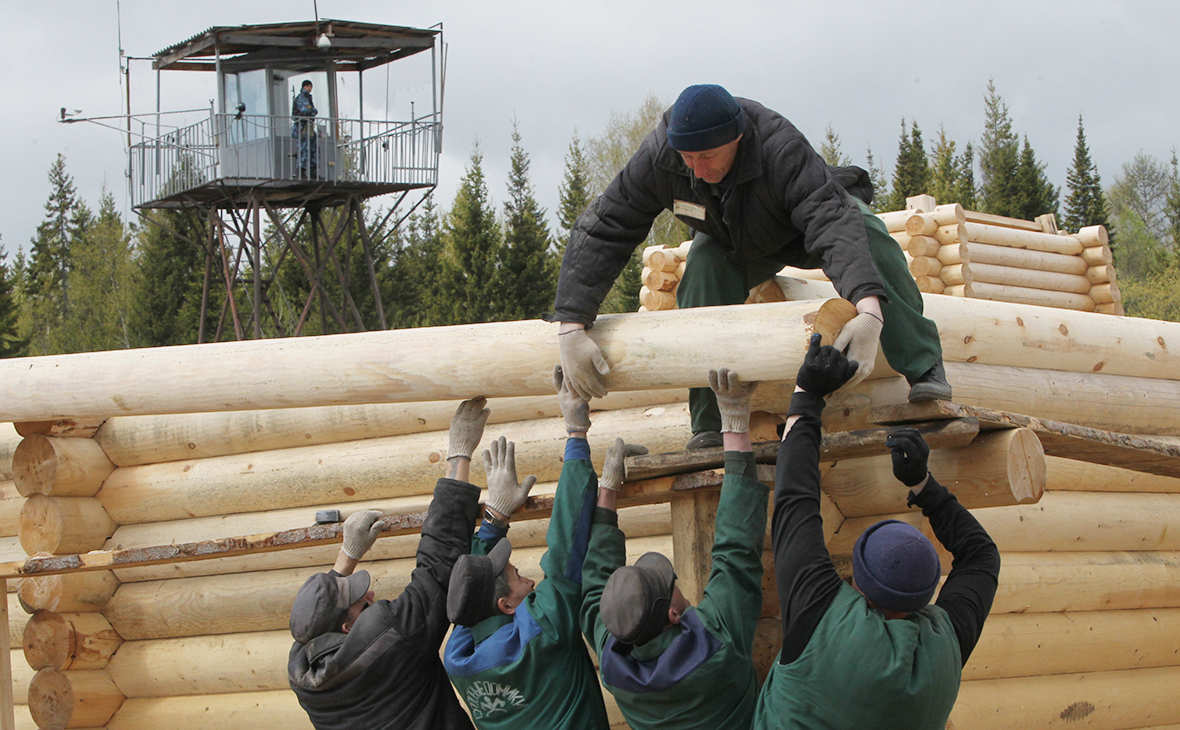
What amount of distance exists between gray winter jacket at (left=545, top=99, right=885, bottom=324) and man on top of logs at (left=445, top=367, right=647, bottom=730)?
2.55ft

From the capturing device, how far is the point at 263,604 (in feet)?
22.2

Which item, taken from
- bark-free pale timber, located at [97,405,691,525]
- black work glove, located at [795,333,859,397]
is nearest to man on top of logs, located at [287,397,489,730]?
black work glove, located at [795,333,859,397]

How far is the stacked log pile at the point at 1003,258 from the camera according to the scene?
13438 millimetres

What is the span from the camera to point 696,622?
139 inches

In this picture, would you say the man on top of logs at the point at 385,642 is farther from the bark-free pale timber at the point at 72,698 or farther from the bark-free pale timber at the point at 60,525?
the bark-free pale timber at the point at 72,698

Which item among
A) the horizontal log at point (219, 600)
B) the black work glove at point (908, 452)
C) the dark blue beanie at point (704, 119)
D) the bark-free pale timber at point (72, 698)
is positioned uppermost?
the dark blue beanie at point (704, 119)

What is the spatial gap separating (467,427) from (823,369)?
5.74ft

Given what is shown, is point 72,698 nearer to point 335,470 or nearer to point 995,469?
point 335,470

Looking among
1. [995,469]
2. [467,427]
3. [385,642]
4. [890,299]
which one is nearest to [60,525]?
[467,427]

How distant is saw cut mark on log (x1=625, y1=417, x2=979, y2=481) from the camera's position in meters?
3.76

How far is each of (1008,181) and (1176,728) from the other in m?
31.5

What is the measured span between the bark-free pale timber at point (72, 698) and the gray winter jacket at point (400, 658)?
3618 mm

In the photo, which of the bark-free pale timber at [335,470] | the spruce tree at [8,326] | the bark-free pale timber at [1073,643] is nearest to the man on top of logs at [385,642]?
the bark-free pale timber at [335,470]

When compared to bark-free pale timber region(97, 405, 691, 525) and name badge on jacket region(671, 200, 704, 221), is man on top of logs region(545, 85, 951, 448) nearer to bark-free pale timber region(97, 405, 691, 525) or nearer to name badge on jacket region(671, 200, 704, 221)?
name badge on jacket region(671, 200, 704, 221)
